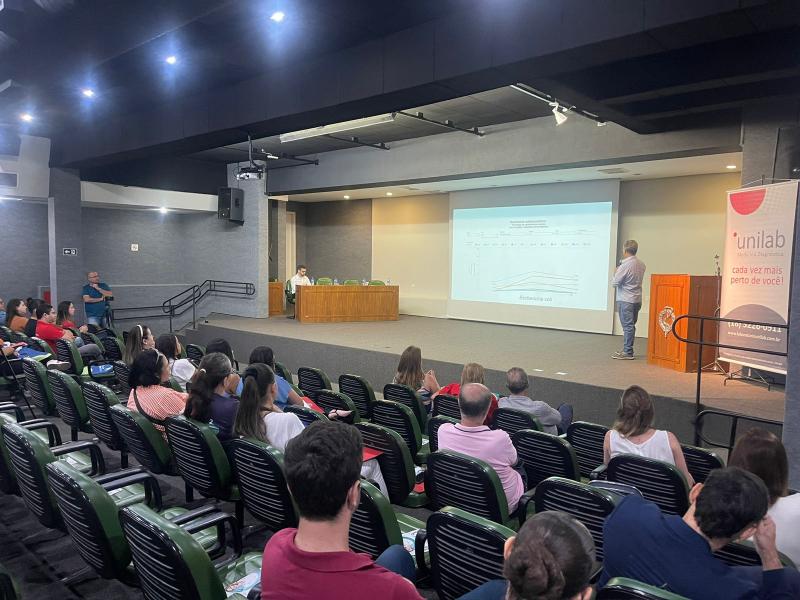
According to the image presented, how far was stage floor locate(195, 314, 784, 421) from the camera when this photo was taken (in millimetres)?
5793

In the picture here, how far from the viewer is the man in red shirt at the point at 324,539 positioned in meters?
1.28

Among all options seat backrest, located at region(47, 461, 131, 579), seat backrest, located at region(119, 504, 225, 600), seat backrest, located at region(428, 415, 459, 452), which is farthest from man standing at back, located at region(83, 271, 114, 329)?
seat backrest, located at region(119, 504, 225, 600)

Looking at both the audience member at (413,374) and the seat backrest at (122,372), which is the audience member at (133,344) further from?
the audience member at (413,374)

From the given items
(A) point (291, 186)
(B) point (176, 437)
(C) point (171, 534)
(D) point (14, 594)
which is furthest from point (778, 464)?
(A) point (291, 186)

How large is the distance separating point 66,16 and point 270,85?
2033mm

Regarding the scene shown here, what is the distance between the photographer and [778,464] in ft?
7.34

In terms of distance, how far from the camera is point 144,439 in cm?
329

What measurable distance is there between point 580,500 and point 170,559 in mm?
1546

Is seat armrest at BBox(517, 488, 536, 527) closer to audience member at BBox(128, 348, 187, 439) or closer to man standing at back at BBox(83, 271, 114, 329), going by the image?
audience member at BBox(128, 348, 187, 439)

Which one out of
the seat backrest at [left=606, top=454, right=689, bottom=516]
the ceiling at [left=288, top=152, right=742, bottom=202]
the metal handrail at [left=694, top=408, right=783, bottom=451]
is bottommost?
the metal handrail at [left=694, top=408, right=783, bottom=451]

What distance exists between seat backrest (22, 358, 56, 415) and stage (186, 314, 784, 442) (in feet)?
14.1

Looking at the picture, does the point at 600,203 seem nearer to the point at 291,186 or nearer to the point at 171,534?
the point at 291,186

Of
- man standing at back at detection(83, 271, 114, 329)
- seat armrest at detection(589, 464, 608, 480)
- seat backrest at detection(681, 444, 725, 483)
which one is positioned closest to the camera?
seat armrest at detection(589, 464, 608, 480)

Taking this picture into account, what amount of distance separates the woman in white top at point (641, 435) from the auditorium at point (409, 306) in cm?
1
